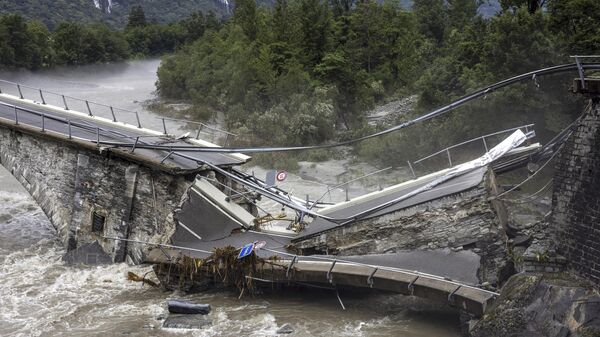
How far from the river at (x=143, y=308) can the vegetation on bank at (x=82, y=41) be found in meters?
29.4

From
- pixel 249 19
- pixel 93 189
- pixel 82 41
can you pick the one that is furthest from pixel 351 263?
pixel 82 41

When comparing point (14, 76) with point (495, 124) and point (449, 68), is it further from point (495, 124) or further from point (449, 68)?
point (495, 124)

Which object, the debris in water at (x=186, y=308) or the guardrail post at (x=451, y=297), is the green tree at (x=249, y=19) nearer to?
the debris in water at (x=186, y=308)

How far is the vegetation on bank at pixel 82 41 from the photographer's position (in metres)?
42.7

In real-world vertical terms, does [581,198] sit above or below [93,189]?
below

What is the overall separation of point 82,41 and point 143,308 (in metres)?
42.2

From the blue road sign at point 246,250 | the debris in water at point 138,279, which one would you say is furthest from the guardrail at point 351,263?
the debris in water at point 138,279

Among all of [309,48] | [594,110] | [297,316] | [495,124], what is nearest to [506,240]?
[594,110]

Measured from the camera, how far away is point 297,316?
12508 mm

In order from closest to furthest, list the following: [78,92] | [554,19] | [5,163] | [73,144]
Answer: [73,144] → [5,163] → [554,19] → [78,92]

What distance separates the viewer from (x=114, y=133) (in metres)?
16.8

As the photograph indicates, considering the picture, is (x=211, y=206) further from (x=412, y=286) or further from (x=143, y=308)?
(x=412, y=286)

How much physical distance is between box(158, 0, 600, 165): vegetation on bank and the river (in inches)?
366

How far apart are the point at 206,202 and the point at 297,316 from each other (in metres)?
3.24
